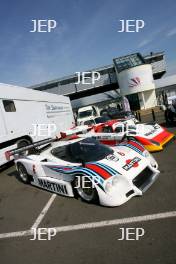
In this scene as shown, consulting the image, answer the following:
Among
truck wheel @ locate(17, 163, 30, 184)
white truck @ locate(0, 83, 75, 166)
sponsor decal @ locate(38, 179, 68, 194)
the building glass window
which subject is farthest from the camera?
the building glass window

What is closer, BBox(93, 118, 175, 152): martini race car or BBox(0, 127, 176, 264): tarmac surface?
BBox(0, 127, 176, 264): tarmac surface

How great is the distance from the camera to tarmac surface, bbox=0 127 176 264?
2846 mm

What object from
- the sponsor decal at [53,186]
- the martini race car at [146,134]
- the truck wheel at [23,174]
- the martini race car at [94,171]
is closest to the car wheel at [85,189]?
the martini race car at [94,171]

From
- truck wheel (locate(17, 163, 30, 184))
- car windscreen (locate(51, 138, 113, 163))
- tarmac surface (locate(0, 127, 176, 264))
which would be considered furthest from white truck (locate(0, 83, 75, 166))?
tarmac surface (locate(0, 127, 176, 264))

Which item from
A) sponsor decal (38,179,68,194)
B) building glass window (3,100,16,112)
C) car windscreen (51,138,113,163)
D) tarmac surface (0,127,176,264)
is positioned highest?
building glass window (3,100,16,112)

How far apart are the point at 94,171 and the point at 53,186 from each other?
1293 millimetres

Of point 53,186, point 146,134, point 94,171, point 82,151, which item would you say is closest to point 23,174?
point 53,186

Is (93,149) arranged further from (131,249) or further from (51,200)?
(131,249)

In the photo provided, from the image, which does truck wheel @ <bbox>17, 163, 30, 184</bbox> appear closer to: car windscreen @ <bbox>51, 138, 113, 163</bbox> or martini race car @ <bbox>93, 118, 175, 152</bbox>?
car windscreen @ <bbox>51, 138, 113, 163</bbox>

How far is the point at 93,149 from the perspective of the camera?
5.04 m

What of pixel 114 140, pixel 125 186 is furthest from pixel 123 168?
pixel 114 140

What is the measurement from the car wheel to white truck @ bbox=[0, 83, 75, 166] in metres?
4.46

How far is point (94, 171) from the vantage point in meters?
4.11

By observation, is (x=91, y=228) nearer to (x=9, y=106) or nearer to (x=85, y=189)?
(x=85, y=189)
